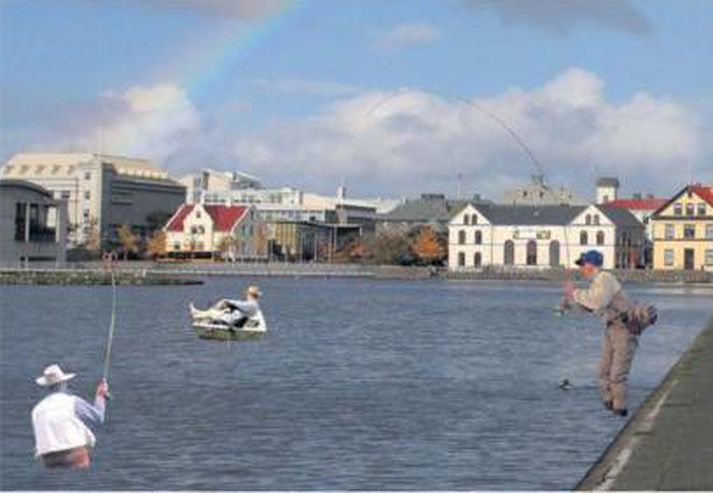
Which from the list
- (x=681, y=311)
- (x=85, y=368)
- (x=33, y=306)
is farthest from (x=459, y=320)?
(x=85, y=368)

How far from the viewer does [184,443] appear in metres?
24.6

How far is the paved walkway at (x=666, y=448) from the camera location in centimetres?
1611

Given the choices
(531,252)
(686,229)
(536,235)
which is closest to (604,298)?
(686,229)

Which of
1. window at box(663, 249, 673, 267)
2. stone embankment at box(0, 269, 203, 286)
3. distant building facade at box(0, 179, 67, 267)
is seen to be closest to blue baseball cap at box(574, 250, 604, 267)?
stone embankment at box(0, 269, 203, 286)

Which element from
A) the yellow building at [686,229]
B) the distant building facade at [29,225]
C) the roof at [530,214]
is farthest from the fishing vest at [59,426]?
the roof at [530,214]

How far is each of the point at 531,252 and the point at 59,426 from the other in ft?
588

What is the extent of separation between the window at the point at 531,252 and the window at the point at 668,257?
1731 centimetres

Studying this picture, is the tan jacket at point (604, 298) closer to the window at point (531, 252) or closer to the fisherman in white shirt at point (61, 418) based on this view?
the fisherman in white shirt at point (61, 418)

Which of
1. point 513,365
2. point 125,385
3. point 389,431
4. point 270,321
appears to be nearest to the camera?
point 389,431

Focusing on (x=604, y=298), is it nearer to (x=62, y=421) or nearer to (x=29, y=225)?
(x=62, y=421)

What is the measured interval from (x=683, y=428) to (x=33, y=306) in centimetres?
7552

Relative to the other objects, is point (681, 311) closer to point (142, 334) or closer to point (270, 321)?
point (270, 321)

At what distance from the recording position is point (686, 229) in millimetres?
177000

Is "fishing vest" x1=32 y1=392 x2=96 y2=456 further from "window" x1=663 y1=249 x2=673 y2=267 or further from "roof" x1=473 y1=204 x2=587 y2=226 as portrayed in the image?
"window" x1=663 y1=249 x2=673 y2=267
